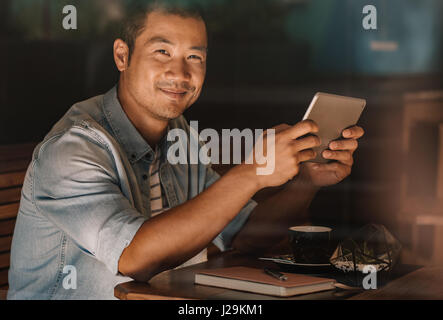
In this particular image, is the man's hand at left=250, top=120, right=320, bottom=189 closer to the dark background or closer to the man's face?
the man's face

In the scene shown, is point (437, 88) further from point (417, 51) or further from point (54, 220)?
point (54, 220)

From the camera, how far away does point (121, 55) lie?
148 cm

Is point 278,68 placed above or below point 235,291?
above

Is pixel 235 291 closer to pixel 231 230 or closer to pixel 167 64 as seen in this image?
pixel 231 230

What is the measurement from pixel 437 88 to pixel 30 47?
1.68 meters

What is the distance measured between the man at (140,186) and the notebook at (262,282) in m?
0.09

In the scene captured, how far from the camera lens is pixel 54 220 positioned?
119cm

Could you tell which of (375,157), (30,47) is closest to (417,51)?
(375,157)

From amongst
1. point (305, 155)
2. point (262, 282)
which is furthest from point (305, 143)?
point (262, 282)

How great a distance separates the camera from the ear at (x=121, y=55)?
57.7 inches

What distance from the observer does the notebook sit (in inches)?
37.3

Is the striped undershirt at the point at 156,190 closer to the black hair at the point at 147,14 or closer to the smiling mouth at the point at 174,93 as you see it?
the smiling mouth at the point at 174,93

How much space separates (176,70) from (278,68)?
981 mm

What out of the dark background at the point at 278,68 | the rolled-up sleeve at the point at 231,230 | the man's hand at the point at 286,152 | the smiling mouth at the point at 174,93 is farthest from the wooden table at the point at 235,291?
the dark background at the point at 278,68
